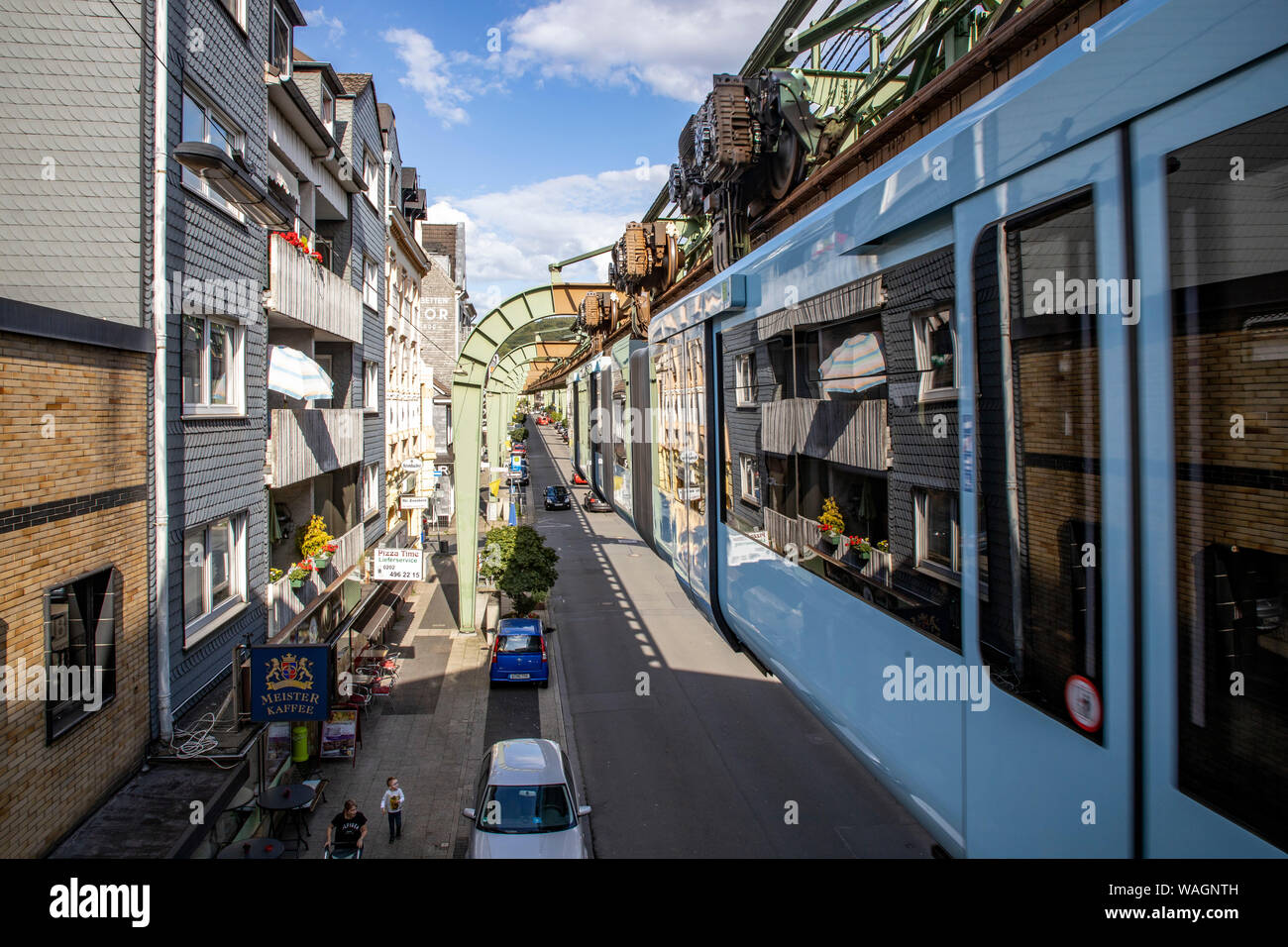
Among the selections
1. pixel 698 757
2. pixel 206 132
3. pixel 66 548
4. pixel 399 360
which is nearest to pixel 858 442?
pixel 66 548

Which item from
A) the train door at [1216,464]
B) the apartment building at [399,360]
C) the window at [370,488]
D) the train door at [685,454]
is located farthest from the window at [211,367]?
the apartment building at [399,360]

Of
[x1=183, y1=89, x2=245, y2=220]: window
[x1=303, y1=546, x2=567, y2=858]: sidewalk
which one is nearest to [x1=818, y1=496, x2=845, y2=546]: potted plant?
[x1=303, y1=546, x2=567, y2=858]: sidewalk

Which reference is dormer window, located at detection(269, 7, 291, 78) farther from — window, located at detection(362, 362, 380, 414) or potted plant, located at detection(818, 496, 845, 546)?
potted plant, located at detection(818, 496, 845, 546)

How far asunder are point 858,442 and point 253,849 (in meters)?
9.39

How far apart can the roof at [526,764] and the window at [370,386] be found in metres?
13.0

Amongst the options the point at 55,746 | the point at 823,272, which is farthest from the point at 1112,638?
the point at 55,746

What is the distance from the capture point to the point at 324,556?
1675 cm

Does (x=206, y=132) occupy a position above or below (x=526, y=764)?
above

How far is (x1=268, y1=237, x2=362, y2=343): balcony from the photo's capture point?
14.1 metres

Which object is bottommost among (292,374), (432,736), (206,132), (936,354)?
(432,736)

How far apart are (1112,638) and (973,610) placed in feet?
1.87

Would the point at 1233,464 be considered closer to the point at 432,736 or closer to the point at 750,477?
the point at 750,477

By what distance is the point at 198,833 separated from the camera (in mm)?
8367
